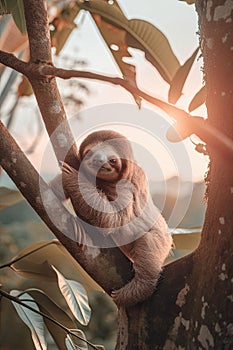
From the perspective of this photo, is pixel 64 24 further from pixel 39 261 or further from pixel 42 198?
pixel 42 198

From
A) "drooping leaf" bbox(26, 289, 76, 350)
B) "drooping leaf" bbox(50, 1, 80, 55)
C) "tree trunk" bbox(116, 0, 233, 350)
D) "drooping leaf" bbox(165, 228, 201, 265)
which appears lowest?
"drooping leaf" bbox(26, 289, 76, 350)

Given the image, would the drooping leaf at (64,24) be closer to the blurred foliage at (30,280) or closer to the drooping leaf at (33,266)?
the drooping leaf at (33,266)

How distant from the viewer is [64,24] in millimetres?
2068

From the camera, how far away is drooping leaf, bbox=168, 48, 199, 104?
145 centimetres

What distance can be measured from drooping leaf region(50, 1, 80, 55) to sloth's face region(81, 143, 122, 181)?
763mm

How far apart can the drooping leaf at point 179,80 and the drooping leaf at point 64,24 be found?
1.99ft

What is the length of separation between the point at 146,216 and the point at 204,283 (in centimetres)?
40

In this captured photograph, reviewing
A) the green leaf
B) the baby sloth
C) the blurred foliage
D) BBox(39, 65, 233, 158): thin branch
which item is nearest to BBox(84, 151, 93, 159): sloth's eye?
the baby sloth

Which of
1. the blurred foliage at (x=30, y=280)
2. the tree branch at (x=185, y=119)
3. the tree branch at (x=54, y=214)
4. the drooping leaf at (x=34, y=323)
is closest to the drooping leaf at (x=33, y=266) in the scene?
the drooping leaf at (x=34, y=323)

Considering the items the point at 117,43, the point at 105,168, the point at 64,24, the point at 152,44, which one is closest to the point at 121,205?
the point at 105,168

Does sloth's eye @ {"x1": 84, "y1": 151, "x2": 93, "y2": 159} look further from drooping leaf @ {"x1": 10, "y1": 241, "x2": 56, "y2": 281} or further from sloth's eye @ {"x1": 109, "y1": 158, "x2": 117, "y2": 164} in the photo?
drooping leaf @ {"x1": 10, "y1": 241, "x2": 56, "y2": 281}

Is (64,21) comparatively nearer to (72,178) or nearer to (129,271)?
(72,178)

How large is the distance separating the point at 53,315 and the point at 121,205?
291 millimetres

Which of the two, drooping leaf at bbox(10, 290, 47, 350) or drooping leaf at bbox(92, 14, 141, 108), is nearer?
drooping leaf at bbox(10, 290, 47, 350)
